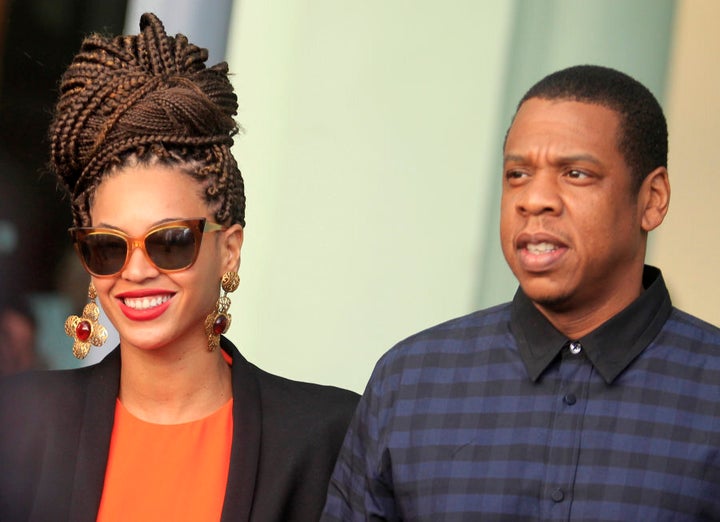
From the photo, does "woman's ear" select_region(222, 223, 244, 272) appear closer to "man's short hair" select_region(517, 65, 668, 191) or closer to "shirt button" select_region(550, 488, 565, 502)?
"man's short hair" select_region(517, 65, 668, 191)

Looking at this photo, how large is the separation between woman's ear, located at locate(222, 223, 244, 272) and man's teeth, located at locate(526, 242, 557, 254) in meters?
1.03

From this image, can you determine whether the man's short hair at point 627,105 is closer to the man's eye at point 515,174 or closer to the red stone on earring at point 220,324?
the man's eye at point 515,174

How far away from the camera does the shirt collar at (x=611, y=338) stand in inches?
134

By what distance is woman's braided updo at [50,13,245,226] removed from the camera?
13.2 ft

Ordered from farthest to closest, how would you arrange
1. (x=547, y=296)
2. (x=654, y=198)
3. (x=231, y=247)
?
(x=231, y=247), (x=654, y=198), (x=547, y=296)

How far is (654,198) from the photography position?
3518 mm

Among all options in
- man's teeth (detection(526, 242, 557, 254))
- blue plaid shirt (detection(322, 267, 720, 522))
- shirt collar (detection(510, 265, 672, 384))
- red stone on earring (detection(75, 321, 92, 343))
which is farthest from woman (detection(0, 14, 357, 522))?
man's teeth (detection(526, 242, 557, 254))

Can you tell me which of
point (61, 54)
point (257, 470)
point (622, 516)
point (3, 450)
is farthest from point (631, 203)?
point (61, 54)

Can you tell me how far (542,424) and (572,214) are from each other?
0.47 meters

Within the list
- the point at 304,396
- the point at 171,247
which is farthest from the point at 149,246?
the point at 304,396

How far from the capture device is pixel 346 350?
219 inches

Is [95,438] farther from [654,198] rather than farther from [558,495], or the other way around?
[654,198]

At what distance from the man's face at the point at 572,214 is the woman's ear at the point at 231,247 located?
0.94m

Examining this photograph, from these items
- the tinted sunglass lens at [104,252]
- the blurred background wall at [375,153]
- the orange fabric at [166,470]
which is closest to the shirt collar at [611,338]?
the orange fabric at [166,470]
